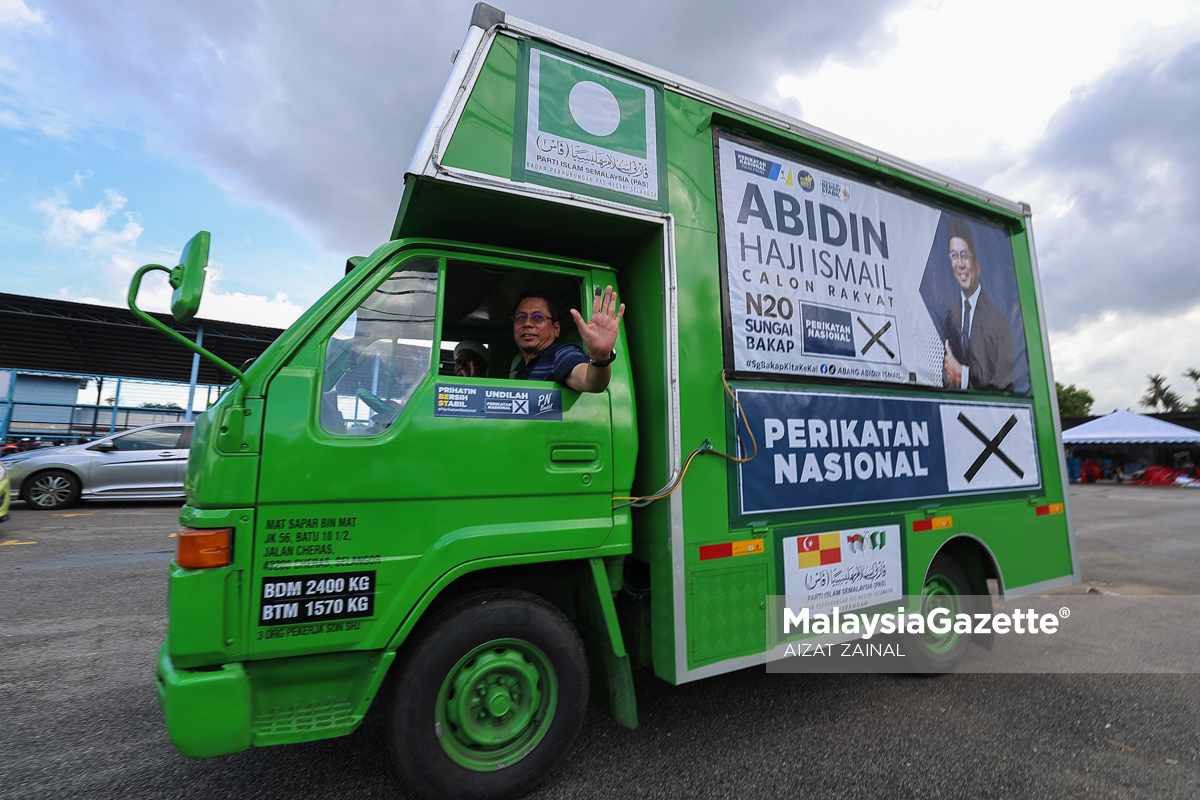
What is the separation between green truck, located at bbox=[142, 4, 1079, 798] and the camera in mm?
2100

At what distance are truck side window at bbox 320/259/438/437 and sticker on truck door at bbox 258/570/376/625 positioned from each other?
0.56 m

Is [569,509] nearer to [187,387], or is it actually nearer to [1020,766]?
[1020,766]

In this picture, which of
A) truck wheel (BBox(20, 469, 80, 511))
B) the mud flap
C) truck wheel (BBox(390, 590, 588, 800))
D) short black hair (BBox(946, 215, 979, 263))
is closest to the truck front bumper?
truck wheel (BBox(390, 590, 588, 800))

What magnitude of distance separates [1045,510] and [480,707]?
14.2 feet

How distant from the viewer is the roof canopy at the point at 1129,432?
74.5 ft

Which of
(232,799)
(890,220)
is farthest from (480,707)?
(890,220)

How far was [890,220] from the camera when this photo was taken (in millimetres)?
3793

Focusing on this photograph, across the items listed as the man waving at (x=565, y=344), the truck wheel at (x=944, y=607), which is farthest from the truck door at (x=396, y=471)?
the truck wheel at (x=944, y=607)

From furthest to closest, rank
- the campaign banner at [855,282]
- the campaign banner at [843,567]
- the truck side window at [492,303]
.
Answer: the campaign banner at [855,282] < the campaign banner at [843,567] < the truck side window at [492,303]

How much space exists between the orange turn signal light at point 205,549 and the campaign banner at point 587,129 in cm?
186

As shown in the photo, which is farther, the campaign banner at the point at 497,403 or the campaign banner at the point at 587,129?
the campaign banner at the point at 587,129

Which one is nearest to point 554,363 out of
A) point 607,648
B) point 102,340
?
point 607,648

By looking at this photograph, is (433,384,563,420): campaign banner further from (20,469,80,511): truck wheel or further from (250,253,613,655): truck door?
(20,469,80,511): truck wheel

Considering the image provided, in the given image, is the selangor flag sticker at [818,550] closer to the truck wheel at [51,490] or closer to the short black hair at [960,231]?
the short black hair at [960,231]
